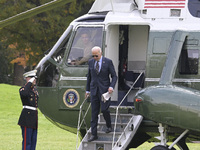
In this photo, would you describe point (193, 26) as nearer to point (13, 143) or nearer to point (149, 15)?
point (149, 15)

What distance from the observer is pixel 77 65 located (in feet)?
37.5

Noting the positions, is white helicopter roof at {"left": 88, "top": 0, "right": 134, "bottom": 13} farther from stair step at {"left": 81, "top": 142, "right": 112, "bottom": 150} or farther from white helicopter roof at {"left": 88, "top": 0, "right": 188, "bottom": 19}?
stair step at {"left": 81, "top": 142, "right": 112, "bottom": 150}

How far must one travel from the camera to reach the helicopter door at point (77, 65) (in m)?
11.3

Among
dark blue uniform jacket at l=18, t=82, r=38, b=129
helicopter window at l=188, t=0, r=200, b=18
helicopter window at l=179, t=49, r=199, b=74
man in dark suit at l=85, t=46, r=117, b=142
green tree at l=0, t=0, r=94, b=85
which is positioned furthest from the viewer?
green tree at l=0, t=0, r=94, b=85

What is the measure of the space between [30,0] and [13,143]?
1355cm

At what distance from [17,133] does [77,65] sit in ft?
30.5

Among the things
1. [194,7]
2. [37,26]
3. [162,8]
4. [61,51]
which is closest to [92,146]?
[61,51]

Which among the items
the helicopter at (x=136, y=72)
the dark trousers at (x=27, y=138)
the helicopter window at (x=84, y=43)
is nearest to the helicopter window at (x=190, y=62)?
the helicopter at (x=136, y=72)

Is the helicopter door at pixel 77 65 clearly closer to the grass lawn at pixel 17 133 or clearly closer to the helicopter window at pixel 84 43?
the helicopter window at pixel 84 43

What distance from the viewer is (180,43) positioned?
10.3 meters

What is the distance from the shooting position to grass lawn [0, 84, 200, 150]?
16.6 m

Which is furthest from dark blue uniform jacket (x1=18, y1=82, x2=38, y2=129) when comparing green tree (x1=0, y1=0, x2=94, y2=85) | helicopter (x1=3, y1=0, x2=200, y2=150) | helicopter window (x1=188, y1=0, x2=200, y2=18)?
green tree (x1=0, y1=0, x2=94, y2=85)

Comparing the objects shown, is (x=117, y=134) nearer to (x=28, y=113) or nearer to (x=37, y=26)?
(x=28, y=113)

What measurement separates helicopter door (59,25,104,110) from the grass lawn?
14.9ft
